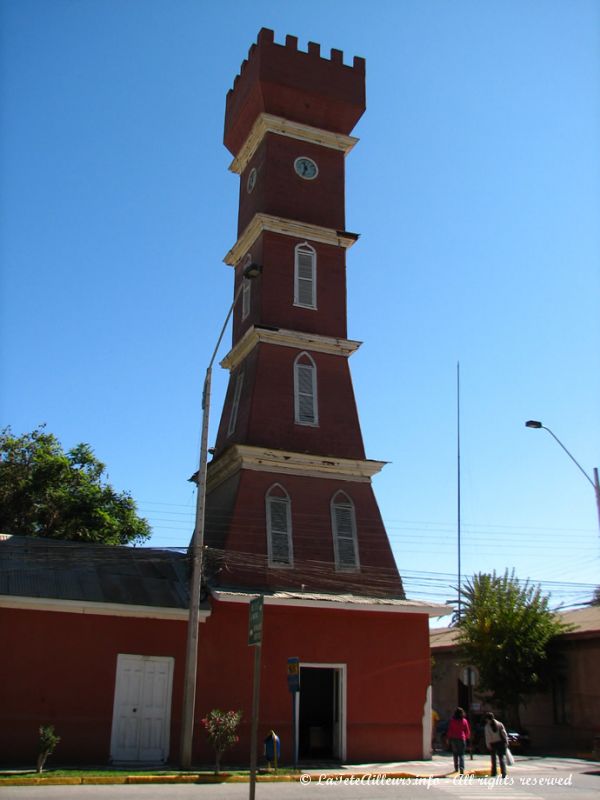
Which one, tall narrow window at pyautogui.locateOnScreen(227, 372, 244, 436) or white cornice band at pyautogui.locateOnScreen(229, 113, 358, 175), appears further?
white cornice band at pyautogui.locateOnScreen(229, 113, 358, 175)

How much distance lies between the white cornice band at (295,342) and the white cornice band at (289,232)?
11.9 feet

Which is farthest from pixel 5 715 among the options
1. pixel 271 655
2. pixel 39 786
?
pixel 271 655

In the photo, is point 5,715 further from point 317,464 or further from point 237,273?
point 237,273

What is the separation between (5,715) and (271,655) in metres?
6.54

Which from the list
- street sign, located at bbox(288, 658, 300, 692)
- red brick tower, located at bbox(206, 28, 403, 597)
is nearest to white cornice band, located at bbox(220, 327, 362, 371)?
red brick tower, located at bbox(206, 28, 403, 597)

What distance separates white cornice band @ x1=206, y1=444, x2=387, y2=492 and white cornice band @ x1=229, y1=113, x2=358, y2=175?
11.8 m

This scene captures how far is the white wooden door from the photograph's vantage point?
1888cm

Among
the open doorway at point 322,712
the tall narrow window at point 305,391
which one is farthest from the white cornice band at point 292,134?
the open doorway at point 322,712

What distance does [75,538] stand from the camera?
32656mm

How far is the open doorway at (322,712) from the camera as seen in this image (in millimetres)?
20922

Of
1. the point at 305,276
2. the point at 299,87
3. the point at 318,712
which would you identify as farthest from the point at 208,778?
the point at 299,87

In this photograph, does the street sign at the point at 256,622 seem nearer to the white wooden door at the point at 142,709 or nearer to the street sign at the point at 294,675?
the street sign at the point at 294,675

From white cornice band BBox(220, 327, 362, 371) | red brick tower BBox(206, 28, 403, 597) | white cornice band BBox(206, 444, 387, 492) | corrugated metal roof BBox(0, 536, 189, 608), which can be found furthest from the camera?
white cornice band BBox(220, 327, 362, 371)

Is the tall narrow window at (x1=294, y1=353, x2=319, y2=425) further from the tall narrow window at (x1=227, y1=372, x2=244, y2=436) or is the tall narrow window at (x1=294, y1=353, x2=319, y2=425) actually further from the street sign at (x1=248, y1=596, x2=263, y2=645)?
the street sign at (x1=248, y1=596, x2=263, y2=645)
